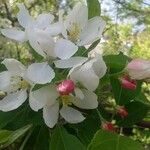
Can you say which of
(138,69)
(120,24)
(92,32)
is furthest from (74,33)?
(120,24)

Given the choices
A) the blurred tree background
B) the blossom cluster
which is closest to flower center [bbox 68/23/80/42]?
Result: the blossom cluster

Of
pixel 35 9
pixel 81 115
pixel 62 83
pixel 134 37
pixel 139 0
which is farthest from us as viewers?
pixel 134 37

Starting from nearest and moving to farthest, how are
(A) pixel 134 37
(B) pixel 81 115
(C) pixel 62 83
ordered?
(C) pixel 62 83
(B) pixel 81 115
(A) pixel 134 37

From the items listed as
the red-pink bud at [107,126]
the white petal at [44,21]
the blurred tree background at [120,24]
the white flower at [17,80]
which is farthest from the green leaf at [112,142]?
the blurred tree background at [120,24]

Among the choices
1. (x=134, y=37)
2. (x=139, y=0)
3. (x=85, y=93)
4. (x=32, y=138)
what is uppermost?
(x=85, y=93)

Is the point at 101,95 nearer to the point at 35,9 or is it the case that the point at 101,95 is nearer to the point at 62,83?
the point at 62,83

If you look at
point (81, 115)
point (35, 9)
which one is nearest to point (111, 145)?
point (81, 115)
